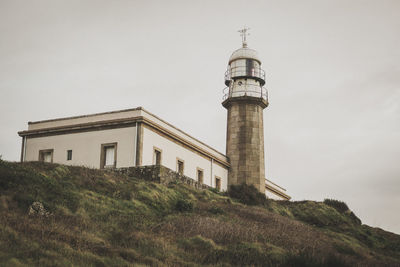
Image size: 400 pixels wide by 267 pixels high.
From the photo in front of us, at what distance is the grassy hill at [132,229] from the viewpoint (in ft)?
38.8

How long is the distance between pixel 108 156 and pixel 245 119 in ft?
40.2

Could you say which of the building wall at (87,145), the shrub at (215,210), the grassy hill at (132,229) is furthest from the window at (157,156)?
the shrub at (215,210)

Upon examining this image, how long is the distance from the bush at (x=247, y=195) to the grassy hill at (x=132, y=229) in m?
4.93

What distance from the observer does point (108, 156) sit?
28.0 m

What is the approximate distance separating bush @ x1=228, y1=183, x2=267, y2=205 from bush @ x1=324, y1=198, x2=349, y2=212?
6.99 metres

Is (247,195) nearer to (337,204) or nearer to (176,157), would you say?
(176,157)

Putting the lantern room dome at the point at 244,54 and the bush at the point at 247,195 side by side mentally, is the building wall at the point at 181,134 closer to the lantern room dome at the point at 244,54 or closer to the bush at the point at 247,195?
the bush at the point at 247,195

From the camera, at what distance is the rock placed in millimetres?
14559

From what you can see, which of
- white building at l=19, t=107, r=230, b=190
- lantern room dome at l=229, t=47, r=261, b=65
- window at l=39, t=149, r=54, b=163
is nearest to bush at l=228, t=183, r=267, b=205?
white building at l=19, t=107, r=230, b=190

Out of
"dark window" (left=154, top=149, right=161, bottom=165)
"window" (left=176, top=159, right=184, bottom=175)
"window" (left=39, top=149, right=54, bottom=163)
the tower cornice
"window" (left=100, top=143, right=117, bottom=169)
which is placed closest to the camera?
"window" (left=100, top=143, right=117, bottom=169)

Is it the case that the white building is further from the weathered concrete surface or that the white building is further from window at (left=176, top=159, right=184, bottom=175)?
the weathered concrete surface

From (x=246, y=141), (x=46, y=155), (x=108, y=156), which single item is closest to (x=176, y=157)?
(x=108, y=156)

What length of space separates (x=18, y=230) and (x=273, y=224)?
11448mm

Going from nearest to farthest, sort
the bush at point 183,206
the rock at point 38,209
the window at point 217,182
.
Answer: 1. the rock at point 38,209
2. the bush at point 183,206
3. the window at point 217,182
